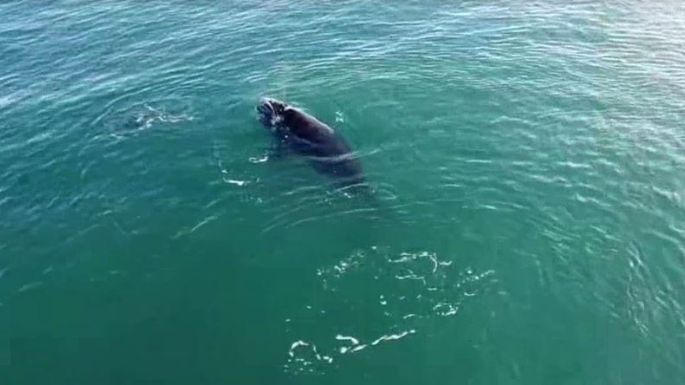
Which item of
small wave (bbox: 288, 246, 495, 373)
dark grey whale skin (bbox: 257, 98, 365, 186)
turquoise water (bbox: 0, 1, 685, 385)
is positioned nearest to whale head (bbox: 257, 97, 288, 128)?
dark grey whale skin (bbox: 257, 98, 365, 186)

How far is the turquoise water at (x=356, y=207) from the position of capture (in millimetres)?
43812

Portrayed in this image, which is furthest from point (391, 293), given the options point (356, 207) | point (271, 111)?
point (271, 111)

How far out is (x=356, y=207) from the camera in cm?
5394

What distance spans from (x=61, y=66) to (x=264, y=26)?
71.1ft

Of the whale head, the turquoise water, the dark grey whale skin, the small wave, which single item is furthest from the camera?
the whale head

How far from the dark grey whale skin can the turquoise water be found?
1.19m

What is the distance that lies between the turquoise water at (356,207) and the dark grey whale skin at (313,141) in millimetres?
1193

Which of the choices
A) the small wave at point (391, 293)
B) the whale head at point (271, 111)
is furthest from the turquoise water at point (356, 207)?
the whale head at point (271, 111)

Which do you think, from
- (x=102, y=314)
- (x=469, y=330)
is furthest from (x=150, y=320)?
(x=469, y=330)

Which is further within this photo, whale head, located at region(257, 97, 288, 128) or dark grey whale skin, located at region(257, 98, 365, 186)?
whale head, located at region(257, 97, 288, 128)

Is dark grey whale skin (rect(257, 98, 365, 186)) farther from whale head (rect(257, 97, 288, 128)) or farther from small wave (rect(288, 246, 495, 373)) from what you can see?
small wave (rect(288, 246, 495, 373))

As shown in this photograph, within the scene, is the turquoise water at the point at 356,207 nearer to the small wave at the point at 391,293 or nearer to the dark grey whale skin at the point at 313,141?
the small wave at the point at 391,293

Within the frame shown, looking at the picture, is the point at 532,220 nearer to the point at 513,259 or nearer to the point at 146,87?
the point at 513,259

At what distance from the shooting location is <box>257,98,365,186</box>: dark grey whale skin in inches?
2265
